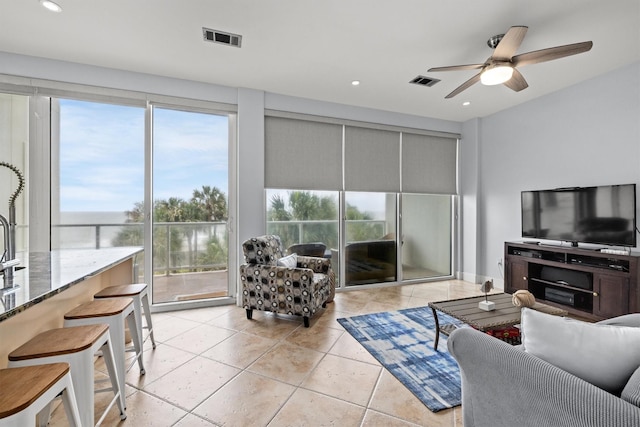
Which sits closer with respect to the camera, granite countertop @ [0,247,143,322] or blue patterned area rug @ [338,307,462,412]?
granite countertop @ [0,247,143,322]

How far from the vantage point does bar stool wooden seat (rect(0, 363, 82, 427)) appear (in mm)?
891

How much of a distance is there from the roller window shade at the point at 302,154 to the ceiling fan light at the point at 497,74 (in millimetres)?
2117

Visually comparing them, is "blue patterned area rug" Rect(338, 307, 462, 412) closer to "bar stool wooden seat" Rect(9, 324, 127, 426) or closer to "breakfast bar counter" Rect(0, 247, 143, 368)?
"bar stool wooden seat" Rect(9, 324, 127, 426)

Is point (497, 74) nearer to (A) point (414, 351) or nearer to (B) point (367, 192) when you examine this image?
(B) point (367, 192)

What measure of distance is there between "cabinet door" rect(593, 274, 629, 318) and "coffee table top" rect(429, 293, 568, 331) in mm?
1182

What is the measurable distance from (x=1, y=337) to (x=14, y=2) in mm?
2517

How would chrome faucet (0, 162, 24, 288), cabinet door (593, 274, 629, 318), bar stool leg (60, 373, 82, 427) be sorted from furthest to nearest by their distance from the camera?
cabinet door (593, 274, 629, 318) → chrome faucet (0, 162, 24, 288) → bar stool leg (60, 373, 82, 427)

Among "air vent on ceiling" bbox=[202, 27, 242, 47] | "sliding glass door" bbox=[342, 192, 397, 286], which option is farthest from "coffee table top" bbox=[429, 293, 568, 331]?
"air vent on ceiling" bbox=[202, 27, 242, 47]

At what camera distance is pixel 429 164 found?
5070 mm

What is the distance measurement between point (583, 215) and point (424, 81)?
2.44 metres

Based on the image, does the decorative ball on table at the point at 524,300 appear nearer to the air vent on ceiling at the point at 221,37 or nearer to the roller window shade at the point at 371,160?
the roller window shade at the point at 371,160

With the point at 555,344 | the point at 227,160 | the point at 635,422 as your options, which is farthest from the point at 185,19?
the point at 635,422

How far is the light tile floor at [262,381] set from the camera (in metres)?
1.74

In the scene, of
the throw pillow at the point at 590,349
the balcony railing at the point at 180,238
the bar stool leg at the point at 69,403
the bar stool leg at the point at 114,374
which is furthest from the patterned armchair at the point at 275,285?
the throw pillow at the point at 590,349
